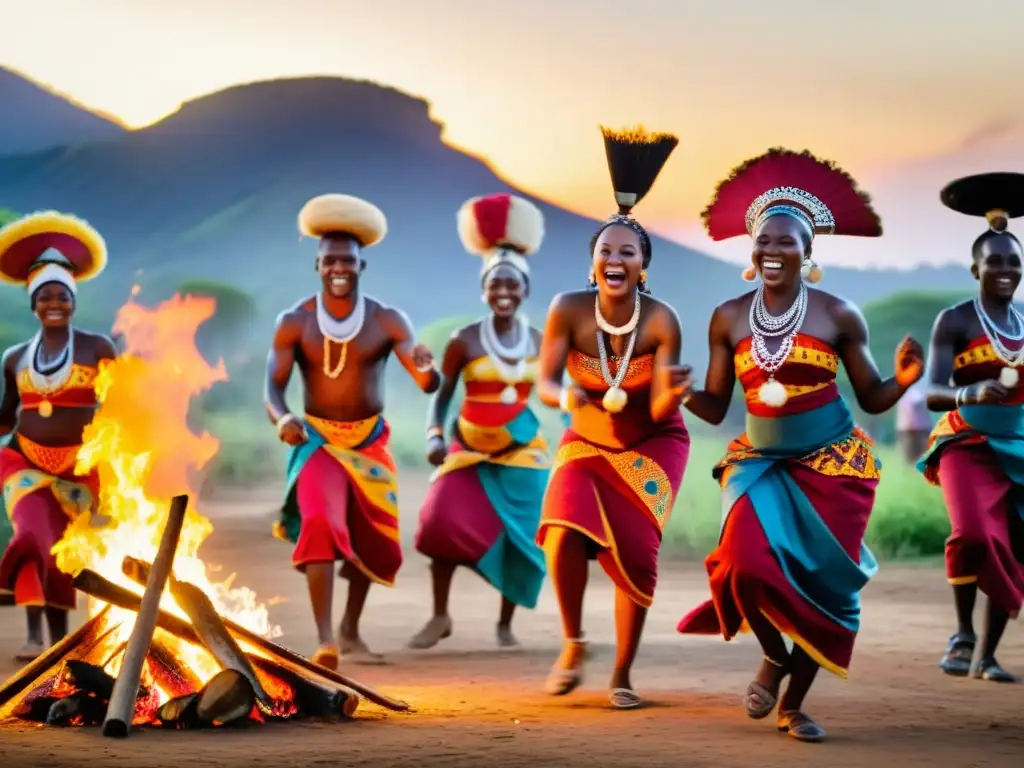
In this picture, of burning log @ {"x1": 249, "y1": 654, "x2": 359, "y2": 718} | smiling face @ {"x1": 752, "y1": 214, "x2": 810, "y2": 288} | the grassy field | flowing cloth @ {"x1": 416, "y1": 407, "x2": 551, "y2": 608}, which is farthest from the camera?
the grassy field

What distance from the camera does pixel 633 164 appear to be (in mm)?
6789

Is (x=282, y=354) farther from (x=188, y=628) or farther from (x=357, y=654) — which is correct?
(x=188, y=628)

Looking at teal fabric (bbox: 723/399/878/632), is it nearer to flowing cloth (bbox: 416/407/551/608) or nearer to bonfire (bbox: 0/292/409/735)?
bonfire (bbox: 0/292/409/735)

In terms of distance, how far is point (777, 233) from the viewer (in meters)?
6.26

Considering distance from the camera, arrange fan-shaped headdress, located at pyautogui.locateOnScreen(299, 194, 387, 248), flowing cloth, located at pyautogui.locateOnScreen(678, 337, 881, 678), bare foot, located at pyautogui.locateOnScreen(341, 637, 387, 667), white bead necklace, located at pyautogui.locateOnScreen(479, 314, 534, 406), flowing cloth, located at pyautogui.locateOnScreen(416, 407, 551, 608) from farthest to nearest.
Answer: white bead necklace, located at pyautogui.locateOnScreen(479, 314, 534, 406), flowing cloth, located at pyautogui.locateOnScreen(416, 407, 551, 608), bare foot, located at pyautogui.locateOnScreen(341, 637, 387, 667), fan-shaped headdress, located at pyautogui.locateOnScreen(299, 194, 387, 248), flowing cloth, located at pyautogui.locateOnScreen(678, 337, 881, 678)

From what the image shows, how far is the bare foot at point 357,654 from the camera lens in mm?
8383

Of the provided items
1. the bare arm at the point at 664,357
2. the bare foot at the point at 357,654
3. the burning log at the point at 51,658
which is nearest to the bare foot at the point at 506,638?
the bare foot at the point at 357,654

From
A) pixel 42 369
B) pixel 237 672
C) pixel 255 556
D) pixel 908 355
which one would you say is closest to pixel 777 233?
pixel 908 355

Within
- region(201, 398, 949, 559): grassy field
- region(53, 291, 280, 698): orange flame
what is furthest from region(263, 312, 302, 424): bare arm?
region(201, 398, 949, 559): grassy field

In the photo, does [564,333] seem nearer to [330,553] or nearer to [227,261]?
[330,553]

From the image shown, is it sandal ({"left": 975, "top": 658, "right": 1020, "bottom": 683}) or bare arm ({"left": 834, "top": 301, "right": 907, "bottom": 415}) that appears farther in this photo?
sandal ({"left": 975, "top": 658, "right": 1020, "bottom": 683})

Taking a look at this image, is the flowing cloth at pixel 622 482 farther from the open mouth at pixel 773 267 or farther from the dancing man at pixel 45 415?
the dancing man at pixel 45 415

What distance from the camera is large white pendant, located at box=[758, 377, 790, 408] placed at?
610cm

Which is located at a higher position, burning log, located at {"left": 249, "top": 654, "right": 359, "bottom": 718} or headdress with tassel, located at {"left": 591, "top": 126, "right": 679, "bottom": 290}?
headdress with tassel, located at {"left": 591, "top": 126, "right": 679, "bottom": 290}
